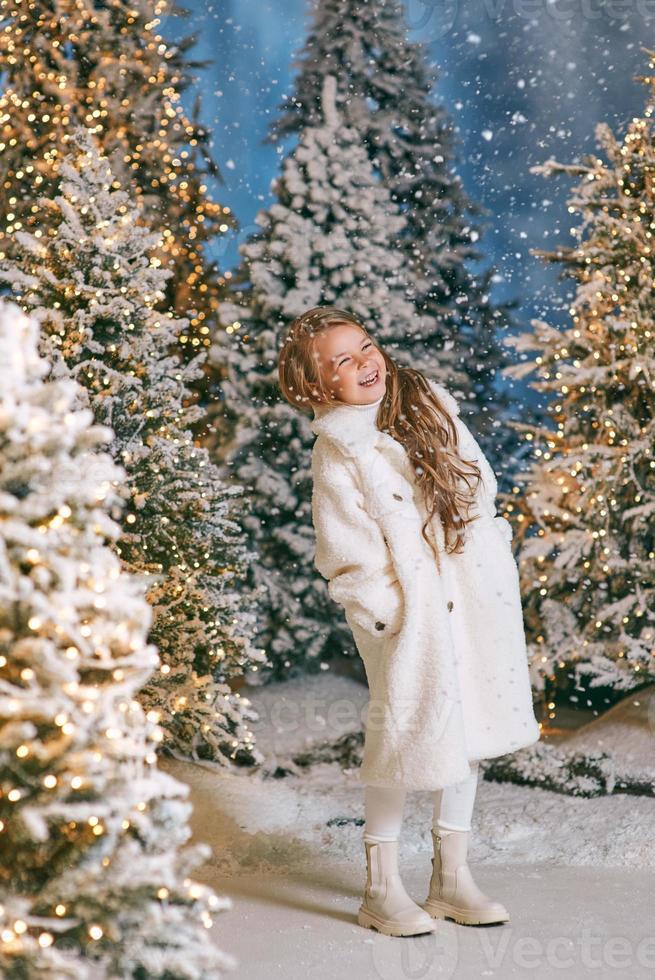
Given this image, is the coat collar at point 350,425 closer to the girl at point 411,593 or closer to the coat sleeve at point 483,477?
the girl at point 411,593

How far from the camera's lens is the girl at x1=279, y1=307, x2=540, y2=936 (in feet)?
11.2

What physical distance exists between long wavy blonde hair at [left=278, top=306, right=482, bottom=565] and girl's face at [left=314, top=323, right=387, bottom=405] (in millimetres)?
26

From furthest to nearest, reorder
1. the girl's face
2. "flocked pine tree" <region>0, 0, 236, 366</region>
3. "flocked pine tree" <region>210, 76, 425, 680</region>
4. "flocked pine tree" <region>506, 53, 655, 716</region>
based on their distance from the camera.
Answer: "flocked pine tree" <region>0, 0, 236, 366</region>, "flocked pine tree" <region>210, 76, 425, 680</region>, "flocked pine tree" <region>506, 53, 655, 716</region>, the girl's face

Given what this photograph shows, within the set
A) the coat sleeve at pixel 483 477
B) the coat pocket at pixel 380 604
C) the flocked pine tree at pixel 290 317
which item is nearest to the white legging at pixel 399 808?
the coat pocket at pixel 380 604

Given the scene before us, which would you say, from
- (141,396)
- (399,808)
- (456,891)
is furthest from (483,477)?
(141,396)

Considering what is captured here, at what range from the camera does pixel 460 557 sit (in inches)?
145

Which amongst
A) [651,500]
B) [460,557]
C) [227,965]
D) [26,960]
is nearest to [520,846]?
[460,557]

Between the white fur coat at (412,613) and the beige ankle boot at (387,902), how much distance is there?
0.28 m

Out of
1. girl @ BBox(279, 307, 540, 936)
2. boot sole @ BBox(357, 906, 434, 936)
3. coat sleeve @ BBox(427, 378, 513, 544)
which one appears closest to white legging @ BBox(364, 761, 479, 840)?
girl @ BBox(279, 307, 540, 936)

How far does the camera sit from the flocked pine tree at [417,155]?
8.50 metres

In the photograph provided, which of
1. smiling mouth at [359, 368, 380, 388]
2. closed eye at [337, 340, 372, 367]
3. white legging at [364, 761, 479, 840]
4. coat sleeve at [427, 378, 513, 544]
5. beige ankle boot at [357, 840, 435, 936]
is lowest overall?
beige ankle boot at [357, 840, 435, 936]

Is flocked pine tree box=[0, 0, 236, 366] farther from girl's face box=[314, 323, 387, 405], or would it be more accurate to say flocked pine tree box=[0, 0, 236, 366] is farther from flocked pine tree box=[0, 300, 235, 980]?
flocked pine tree box=[0, 300, 235, 980]

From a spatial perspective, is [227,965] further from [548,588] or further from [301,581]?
[301,581]

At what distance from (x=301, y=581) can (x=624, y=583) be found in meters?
2.28
